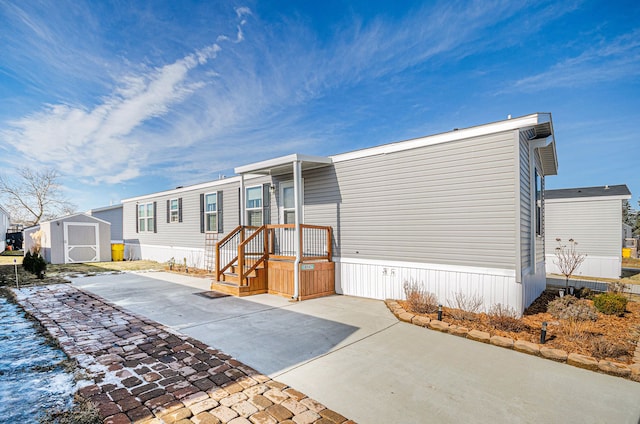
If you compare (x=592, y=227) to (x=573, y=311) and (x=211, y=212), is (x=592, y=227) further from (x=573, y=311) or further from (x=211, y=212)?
(x=211, y=212)

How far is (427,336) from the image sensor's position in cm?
454

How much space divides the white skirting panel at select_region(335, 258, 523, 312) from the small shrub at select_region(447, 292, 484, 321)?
0.21 ft

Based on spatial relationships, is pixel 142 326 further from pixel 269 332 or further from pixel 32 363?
pixel 269 332

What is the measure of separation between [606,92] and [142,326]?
13672 millimetres

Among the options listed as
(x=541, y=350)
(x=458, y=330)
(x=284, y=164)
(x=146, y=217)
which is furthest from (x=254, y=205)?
(x=146, y=217)

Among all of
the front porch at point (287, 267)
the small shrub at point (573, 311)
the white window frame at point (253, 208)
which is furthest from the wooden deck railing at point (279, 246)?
the small shrub at point (573, 311)

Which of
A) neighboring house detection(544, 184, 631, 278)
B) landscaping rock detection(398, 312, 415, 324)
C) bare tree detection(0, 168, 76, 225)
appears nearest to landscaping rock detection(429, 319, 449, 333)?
landscaping rock detection(398, 312, 415, 324)

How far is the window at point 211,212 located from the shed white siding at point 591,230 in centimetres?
1433

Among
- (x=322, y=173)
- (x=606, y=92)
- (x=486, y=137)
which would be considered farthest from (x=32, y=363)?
(x=606, y=92)

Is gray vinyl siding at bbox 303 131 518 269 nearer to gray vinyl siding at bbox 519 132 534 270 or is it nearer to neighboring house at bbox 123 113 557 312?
neighboring house at bbox 123 113 557 312

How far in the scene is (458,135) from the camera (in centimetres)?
589

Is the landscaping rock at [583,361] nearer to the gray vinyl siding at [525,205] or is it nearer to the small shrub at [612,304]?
the gray vinyl siding at [525,205]

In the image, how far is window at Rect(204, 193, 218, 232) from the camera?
12.0 m

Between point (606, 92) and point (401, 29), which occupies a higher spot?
point (401, 29)
